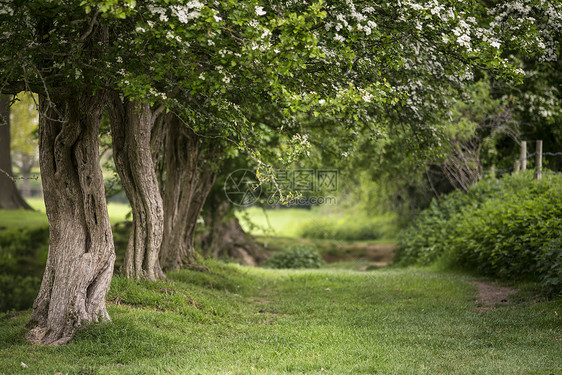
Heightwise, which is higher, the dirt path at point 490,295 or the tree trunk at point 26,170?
the tree trunk at point 26,170

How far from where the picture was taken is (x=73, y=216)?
7.79 metres

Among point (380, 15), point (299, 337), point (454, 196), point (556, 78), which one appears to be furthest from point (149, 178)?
point (556, 78)

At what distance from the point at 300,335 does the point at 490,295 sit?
5.06 meters

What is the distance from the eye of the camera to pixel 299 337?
757cm

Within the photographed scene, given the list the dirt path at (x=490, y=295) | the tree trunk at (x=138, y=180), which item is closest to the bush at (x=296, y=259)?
the dirt path at (x=490, y=295)

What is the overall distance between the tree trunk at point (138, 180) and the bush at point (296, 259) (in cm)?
1255

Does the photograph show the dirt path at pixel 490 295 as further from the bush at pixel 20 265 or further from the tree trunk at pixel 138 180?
the bush at pixel 20 265

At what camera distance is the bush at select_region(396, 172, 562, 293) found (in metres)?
10.5

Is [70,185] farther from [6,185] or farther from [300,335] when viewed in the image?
[6,185]

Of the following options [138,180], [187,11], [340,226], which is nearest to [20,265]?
[138,180]

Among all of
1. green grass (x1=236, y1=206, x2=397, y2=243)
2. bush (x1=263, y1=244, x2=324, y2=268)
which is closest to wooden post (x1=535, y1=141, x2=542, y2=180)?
bush (x1=263, y1=244, x2=324, y2=268)

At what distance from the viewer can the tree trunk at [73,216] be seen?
7527mm

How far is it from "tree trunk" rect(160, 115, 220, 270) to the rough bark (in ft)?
23.2

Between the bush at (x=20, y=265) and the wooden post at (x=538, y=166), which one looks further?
the bush at (x=20, y=265)
